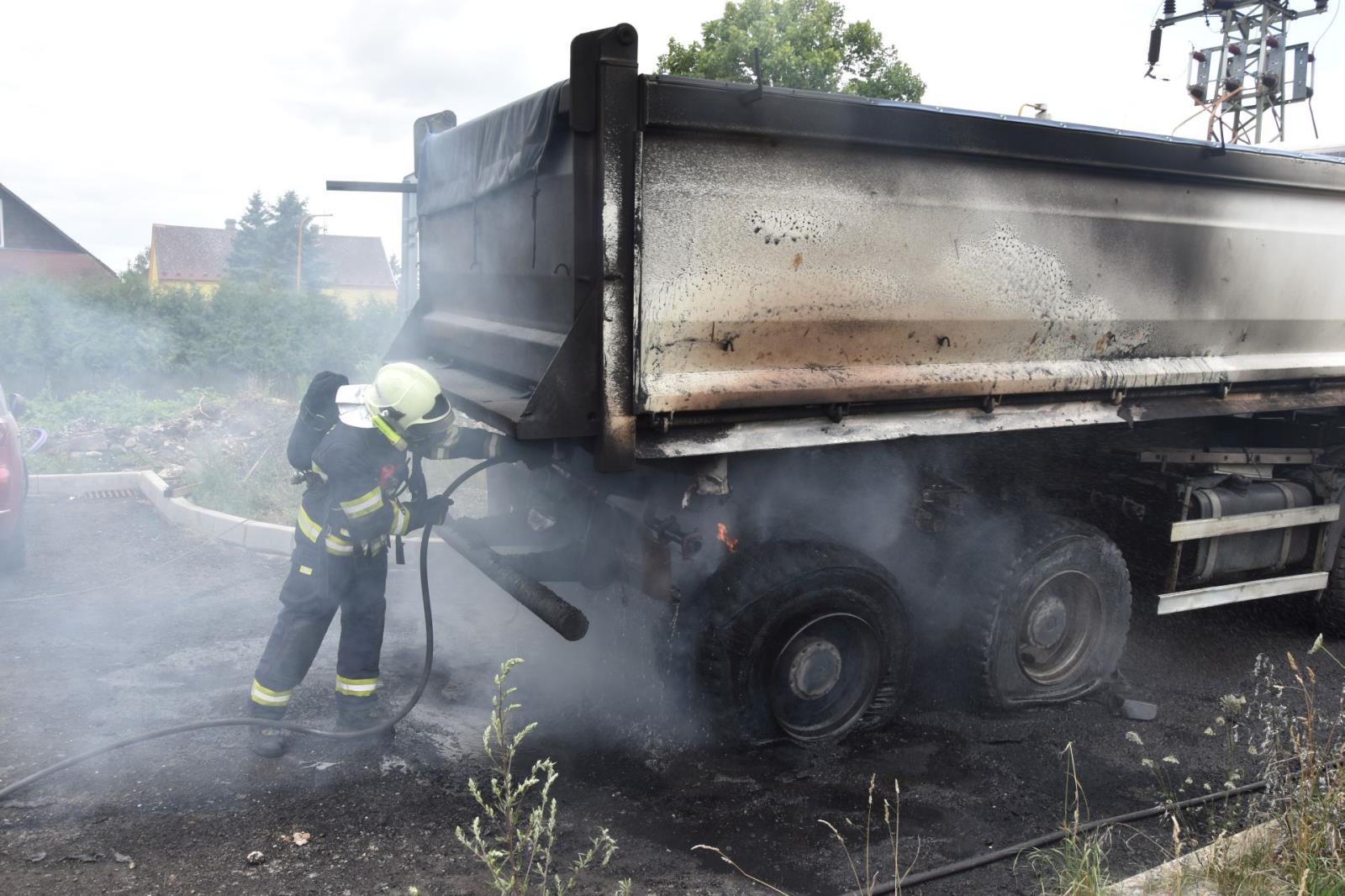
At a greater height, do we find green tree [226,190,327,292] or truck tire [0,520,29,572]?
green tree [226,190,327,292]

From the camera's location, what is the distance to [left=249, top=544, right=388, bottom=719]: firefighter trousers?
406cm

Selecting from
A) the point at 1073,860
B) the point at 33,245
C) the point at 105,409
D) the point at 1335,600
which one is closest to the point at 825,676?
the point at 1073,860

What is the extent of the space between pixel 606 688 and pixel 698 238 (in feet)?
7.09

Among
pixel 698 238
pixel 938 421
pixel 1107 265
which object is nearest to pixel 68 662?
pixel 698 238

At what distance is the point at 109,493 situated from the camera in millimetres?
8586

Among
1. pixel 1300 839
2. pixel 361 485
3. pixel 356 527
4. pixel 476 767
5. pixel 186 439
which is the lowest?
pixel 476 767

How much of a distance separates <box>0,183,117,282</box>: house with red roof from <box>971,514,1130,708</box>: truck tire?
32940 mm

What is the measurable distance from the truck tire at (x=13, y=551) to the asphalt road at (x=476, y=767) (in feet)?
1.80

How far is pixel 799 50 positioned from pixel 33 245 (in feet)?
90.7

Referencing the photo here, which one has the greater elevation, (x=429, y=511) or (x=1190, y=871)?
(x=429, y=511)

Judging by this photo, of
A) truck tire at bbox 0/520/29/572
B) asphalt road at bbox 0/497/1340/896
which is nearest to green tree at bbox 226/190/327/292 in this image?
truck tire at bbox 0/520/29/572

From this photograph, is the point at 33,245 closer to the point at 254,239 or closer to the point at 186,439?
the point at 254,239

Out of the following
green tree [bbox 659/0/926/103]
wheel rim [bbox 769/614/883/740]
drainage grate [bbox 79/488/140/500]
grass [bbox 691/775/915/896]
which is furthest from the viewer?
green tree [bbox 659/0/926/103]

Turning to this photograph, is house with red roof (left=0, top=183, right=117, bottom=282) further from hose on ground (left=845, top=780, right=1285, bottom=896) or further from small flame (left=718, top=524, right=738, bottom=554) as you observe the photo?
hose on ground (left=845, top=780, right=1285, bottom=896)
